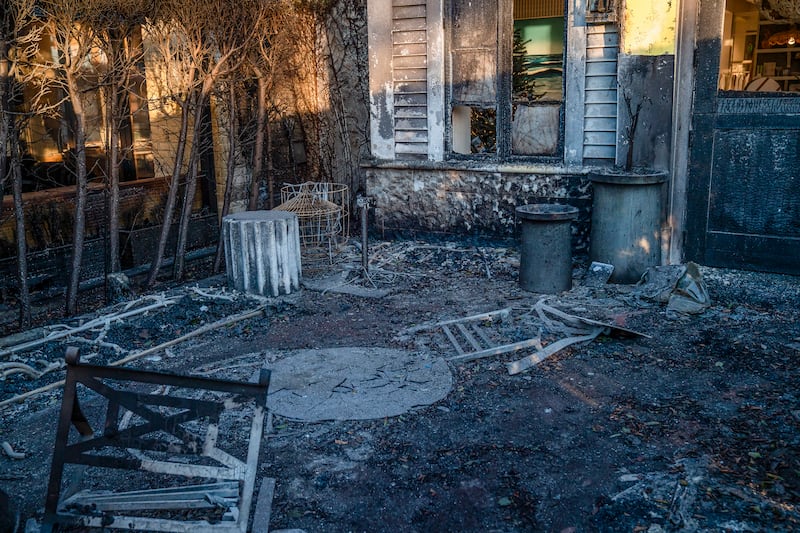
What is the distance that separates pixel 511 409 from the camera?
501cm

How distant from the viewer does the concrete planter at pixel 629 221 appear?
25.1 feet

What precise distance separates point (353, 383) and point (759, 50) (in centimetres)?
919

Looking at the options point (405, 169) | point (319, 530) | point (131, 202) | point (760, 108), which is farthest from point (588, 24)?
point (319, 530)

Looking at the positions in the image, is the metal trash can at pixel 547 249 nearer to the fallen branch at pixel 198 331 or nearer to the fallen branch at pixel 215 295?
the fallen branch at pixel 198 331

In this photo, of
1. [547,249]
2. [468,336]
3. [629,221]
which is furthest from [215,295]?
[629,221]

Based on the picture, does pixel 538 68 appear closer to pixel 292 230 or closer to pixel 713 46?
pixel 713 46

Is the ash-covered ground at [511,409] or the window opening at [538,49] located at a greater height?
the window opening at [538,49]

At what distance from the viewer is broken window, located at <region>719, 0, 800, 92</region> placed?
970cm

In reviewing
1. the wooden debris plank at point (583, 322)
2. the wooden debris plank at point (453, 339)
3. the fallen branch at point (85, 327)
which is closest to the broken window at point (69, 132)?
the fallen branch at point (85, 327)

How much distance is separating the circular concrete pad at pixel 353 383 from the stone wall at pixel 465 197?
3.75 metres

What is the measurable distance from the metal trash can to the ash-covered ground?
185mm

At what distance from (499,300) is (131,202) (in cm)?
499

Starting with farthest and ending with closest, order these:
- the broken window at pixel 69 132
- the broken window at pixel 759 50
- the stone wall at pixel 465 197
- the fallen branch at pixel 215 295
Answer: the broken window at pixel 759 50 → the stone wall at pixel 465 197 → the broken window at pixel 69 132 → the fallen branch at pixel 215 295

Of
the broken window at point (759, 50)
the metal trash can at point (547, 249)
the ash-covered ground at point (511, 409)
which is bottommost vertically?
the ash-covered ground at point (511, 409)
